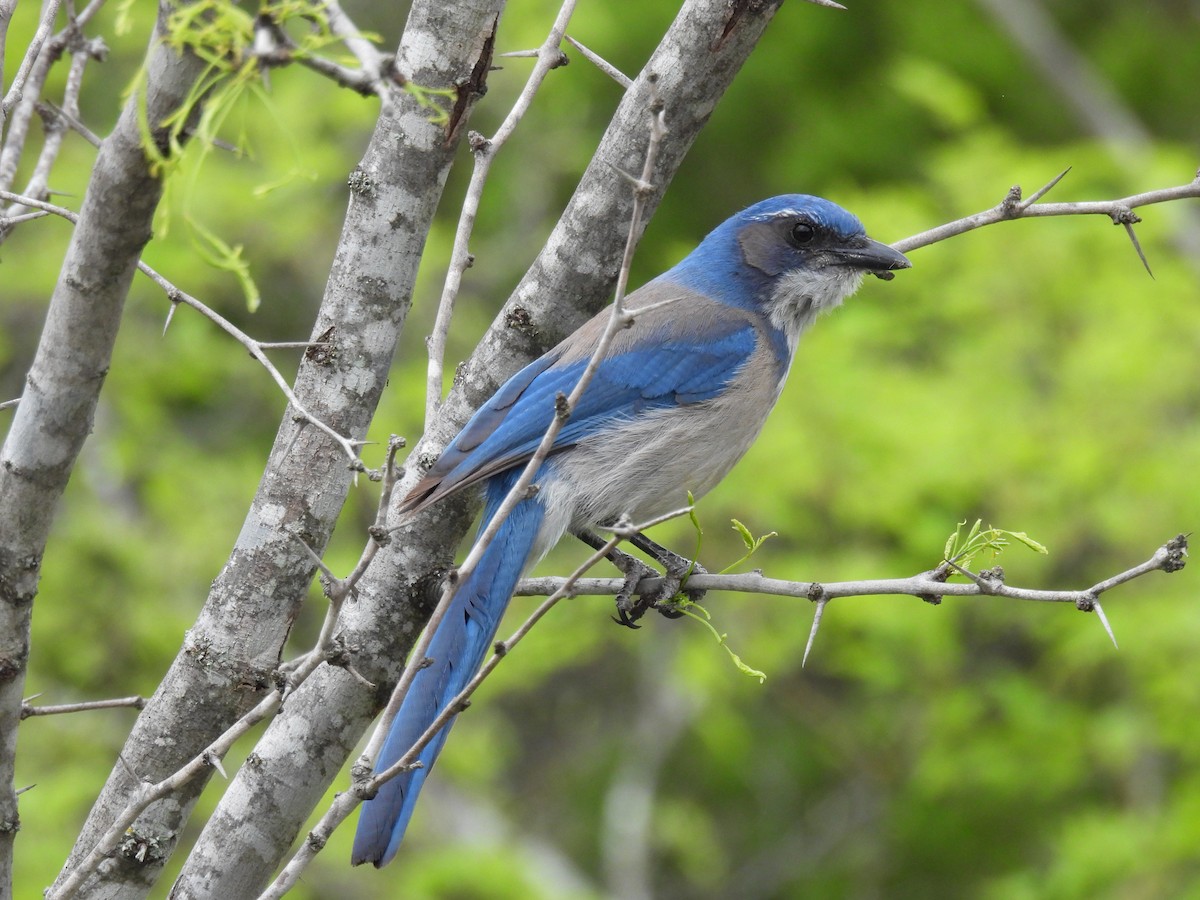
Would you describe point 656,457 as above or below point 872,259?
below

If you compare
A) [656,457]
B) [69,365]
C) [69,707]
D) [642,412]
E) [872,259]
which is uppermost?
[872,259]

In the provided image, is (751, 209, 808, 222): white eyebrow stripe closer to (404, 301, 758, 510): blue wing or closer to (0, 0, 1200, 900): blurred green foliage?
(404, 301, 758, 510): blue wing

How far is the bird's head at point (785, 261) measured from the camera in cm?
465

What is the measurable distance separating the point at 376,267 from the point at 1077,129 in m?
10.1

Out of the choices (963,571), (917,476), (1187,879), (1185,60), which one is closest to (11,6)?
(963,571)

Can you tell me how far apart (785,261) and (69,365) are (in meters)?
2.97

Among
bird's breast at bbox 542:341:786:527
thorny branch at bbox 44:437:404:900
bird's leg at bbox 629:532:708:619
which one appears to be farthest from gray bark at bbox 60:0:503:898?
bird's breast at bbox 542:341:786:527

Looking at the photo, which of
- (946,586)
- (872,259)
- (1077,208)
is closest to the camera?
(946,586)

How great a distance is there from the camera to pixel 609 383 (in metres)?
4.32

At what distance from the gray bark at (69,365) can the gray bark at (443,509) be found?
0.53 meters

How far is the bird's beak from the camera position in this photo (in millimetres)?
4461

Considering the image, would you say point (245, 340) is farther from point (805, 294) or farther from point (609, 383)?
point (805, 294)

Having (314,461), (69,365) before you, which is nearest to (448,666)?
(314,461)

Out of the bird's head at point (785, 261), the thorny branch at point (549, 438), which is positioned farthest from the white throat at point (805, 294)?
the thorny branch at point (549, 438)
